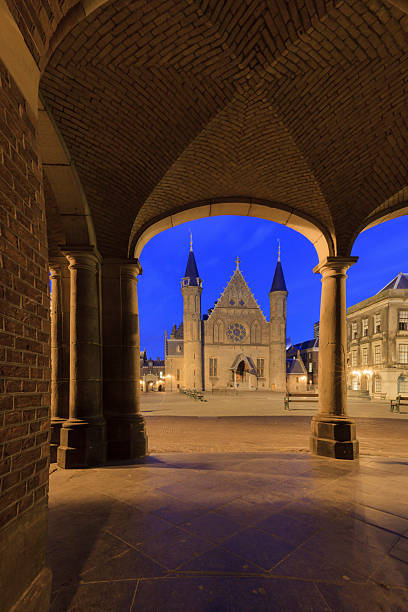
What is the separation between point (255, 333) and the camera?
4053 centimetres

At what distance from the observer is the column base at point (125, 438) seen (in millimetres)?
5828

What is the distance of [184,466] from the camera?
5.34 meters

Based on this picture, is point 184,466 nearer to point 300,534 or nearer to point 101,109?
point 300,534

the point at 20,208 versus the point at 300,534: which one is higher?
the point at 20,208

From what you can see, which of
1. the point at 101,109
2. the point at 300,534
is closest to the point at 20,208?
the point at 101,109

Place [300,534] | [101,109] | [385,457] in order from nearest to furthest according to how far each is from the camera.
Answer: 1. [300,534]
2. [101,109]
3. [385,457]

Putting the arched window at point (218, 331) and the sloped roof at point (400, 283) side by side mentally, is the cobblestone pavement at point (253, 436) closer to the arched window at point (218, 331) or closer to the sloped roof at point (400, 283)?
the sloped roof at point (400, 283)

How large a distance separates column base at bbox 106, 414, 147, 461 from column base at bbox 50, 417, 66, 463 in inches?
36.7

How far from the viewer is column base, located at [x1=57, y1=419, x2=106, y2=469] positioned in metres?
5.36

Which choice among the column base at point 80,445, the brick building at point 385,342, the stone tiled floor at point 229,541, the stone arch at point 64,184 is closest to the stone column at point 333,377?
the stone tiled floor at point 229,541

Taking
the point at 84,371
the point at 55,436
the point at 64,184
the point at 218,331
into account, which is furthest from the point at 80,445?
the point at 218,331

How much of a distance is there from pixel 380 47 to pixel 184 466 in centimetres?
668

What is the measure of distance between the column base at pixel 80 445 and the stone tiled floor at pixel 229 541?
0.45 metres

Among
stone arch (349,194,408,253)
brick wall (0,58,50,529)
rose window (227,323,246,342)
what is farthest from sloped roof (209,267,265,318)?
brick wall (0,58,50,529)
